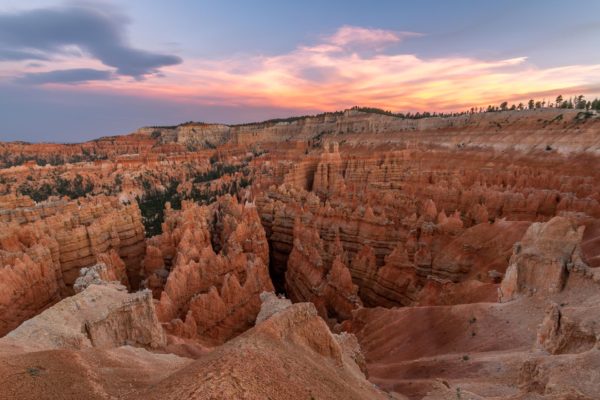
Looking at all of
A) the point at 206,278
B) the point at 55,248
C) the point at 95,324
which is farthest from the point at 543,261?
the point at 55,248

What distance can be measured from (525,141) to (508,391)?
6123 centimetres

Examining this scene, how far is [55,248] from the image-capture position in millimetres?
24594

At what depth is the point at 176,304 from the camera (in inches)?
826

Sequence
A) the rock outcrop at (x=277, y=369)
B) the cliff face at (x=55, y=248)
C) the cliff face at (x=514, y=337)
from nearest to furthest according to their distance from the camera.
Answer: the rock outcrop at (x=277, y=369) → the cliff face at (x=514, y=337) → the cliff face at (x=55, y=248)

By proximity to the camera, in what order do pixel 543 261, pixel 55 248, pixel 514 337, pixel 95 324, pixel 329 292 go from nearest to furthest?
pixel 95 324 → pixel 514 337 → pixel 543 261 → pixel 55 248 → pixel 329 292

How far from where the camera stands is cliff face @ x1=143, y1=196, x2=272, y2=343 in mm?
20250

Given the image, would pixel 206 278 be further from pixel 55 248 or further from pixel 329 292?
pixel 55 248

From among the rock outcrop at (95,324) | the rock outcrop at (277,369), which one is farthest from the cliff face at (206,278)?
the rock outcrop at (277,369)

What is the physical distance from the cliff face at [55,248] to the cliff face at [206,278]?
2908mm

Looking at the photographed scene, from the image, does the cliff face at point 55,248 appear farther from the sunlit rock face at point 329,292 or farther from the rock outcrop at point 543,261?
the rock outcrop at point 543,261

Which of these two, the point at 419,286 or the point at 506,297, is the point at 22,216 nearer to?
the point at 419,286

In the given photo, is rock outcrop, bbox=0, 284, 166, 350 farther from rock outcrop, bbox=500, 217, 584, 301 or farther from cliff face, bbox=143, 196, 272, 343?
rock outcrop, bbox=500, 217, 584, 301

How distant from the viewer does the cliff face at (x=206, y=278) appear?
66.4 feet

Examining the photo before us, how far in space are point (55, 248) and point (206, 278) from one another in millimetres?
11370
